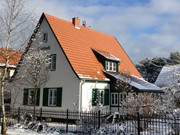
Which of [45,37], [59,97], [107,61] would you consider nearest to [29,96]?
[59,97]

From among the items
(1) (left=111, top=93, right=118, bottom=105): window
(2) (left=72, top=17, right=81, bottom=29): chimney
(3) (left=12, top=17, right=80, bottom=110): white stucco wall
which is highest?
(2) (left=72, top=17, right=81, bottom=29): chimney

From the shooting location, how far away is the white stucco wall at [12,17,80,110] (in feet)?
87.4

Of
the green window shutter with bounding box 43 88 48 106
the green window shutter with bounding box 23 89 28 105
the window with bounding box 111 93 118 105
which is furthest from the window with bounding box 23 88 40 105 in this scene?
the window with bounding box 111 93 118 105

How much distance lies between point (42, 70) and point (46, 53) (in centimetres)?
145

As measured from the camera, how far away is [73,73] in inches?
1050

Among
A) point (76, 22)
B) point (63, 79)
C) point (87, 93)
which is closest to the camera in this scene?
point (87, 93)

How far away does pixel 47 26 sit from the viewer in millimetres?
29016

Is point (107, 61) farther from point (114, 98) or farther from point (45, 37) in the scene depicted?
point (45, 37)

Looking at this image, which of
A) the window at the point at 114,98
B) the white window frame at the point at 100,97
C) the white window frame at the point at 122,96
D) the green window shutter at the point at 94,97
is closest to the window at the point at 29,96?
the green window shutter at the point at 94,97

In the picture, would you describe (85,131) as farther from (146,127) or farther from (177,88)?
(177,88)

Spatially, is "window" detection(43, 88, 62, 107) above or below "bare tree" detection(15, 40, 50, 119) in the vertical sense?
below

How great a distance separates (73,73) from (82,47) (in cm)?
400

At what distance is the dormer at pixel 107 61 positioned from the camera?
99.9 feet

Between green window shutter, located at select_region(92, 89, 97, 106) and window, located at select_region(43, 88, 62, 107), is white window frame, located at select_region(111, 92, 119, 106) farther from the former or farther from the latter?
window, located at select_region(43, 88, 62, 107)
